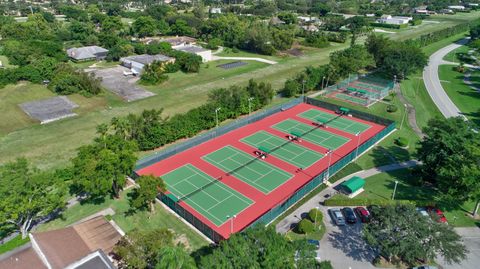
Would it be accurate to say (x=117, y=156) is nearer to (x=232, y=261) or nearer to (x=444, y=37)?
(x=232, y=261)

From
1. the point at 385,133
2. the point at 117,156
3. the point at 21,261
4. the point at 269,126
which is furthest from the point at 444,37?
the point at 21,261

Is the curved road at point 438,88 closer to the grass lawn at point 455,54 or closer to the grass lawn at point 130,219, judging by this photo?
the grass lawn at point 455,54

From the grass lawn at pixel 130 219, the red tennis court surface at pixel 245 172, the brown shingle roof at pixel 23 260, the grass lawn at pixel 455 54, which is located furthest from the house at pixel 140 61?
the grass lawn at pixel 455 54

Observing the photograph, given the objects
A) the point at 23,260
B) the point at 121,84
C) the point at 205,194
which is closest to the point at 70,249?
the point at 23,260

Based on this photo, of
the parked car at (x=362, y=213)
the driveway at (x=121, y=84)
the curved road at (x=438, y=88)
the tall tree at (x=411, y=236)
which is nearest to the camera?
the tall tree at (x=411, y=236)

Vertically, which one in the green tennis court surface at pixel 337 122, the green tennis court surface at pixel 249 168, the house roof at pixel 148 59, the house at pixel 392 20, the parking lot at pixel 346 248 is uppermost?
the house at pixel 392 20

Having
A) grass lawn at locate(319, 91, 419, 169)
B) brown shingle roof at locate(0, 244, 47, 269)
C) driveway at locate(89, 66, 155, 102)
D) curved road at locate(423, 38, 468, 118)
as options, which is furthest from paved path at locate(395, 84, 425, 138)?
brown shingle roof at locate(0, 244, 47, 269)

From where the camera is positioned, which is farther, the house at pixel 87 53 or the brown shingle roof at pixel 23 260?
the house at pixel 87 53
